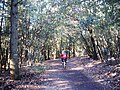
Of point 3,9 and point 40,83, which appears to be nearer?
point 40,83

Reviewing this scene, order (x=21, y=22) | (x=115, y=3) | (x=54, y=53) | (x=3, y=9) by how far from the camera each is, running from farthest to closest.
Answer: (x=54, y=53) < (x=21, y=22) < (x=3, y=9) < (x=115, y=3)

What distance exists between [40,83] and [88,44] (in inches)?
920

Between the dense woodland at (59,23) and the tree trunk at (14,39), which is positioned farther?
the dense woodland at (59,23)

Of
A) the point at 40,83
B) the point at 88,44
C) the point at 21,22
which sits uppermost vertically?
the point at 21,22

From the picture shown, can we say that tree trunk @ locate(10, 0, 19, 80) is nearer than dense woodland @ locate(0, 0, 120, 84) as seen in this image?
Yes

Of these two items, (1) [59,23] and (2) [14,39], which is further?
(1) [59,23]

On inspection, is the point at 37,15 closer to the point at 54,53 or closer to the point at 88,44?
the point at 88,44

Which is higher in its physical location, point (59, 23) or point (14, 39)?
point (59, 23)

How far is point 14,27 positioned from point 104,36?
15.5m

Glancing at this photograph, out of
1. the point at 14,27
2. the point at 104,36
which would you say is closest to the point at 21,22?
the point at 104,36

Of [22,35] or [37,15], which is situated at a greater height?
[37,15]

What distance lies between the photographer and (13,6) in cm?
1750

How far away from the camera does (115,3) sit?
51.8ft

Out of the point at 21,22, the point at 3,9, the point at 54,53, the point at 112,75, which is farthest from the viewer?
the point at 54,53
